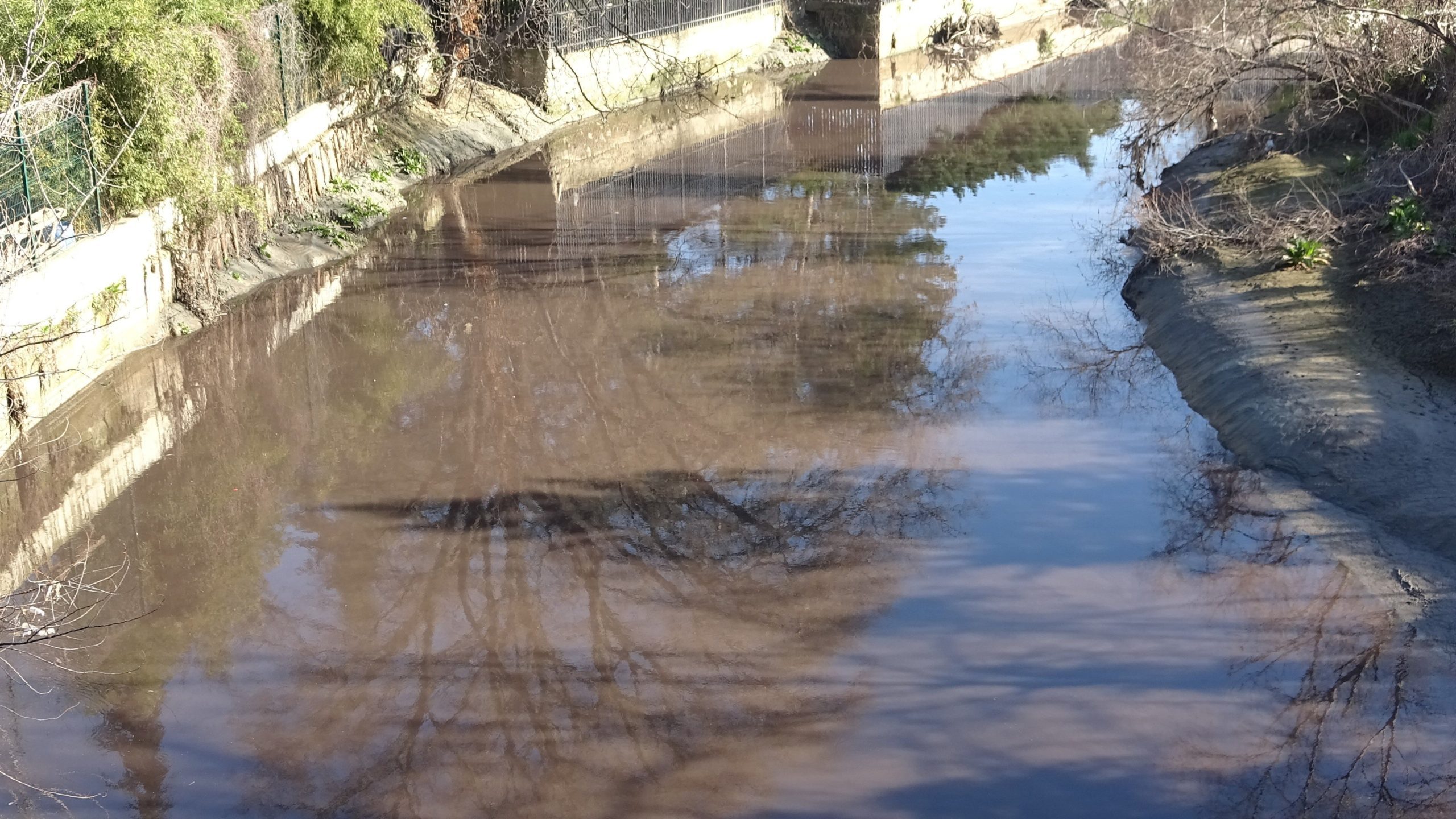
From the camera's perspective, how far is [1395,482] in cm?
1009

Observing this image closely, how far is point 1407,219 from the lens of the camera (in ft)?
44.2

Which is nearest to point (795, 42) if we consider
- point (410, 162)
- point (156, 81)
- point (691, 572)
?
point (410, 162)

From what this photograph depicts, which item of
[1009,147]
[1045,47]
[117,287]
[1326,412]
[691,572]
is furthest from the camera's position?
[1045,47]

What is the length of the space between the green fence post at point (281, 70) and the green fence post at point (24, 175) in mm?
6389

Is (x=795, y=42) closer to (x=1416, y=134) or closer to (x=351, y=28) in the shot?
(x=351, y=28)

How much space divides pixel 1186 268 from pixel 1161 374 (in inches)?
80.8

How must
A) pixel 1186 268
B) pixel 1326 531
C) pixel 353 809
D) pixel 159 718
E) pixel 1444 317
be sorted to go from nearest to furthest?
1. pixel 353 809
2. pixel 159 718
3. pixel 1326 531
4. pixel 1444 317
5. pixel 1186 268

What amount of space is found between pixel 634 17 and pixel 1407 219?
19.0 m

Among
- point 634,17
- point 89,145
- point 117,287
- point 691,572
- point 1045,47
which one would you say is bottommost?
point 691,572

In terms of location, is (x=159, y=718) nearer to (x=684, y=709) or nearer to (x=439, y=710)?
(x=439, y=710)

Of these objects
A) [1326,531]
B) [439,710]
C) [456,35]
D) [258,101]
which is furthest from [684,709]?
[456,35]

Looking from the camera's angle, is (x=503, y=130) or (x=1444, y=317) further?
(x=503, y=130)

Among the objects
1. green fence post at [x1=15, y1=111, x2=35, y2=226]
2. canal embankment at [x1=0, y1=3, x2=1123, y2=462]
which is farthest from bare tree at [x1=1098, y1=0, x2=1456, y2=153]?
green fence post at [x1=15, y1=111, x2=35, y2=226]

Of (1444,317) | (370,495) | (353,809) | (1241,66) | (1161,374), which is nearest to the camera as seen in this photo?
(353,809)
